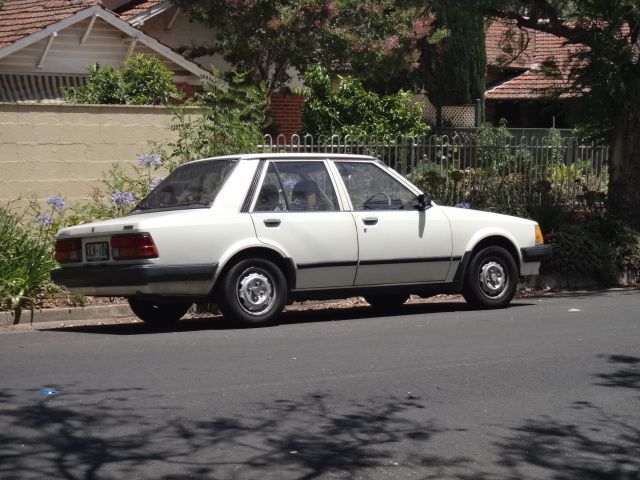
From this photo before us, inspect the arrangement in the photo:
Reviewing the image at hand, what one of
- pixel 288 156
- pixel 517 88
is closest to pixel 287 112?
pixel 517 88

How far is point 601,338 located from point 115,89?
9503 millimetres

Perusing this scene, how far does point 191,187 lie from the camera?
11273mm

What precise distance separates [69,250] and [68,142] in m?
3.89

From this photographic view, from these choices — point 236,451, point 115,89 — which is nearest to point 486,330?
point 236,451

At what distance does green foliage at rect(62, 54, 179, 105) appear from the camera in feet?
56.0

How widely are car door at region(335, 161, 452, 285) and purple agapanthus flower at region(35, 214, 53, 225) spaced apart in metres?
3.85

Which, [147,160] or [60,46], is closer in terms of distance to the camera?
[147,160]

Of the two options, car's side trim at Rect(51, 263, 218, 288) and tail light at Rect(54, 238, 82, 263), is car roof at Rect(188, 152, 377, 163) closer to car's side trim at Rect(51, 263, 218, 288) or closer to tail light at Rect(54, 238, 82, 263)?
car's side trim at Rect(51, 263, 218, 288)

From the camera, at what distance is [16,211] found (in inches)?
552

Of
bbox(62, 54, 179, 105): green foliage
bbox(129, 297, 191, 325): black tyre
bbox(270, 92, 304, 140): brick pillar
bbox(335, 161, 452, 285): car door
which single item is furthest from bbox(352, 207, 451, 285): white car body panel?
bbox(270, 92, 304, 140): brick pillar

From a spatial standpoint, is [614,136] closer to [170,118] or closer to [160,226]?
[170,118]

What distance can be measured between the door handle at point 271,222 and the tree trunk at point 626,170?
727 centimetres

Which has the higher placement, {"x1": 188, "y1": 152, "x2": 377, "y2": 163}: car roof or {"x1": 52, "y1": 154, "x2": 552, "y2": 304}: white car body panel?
{"x1": 188, "y1": 152, "x2": 377, "y2": 163}: car roof

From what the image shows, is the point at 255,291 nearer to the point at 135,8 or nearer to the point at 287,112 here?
the point at 287,112
